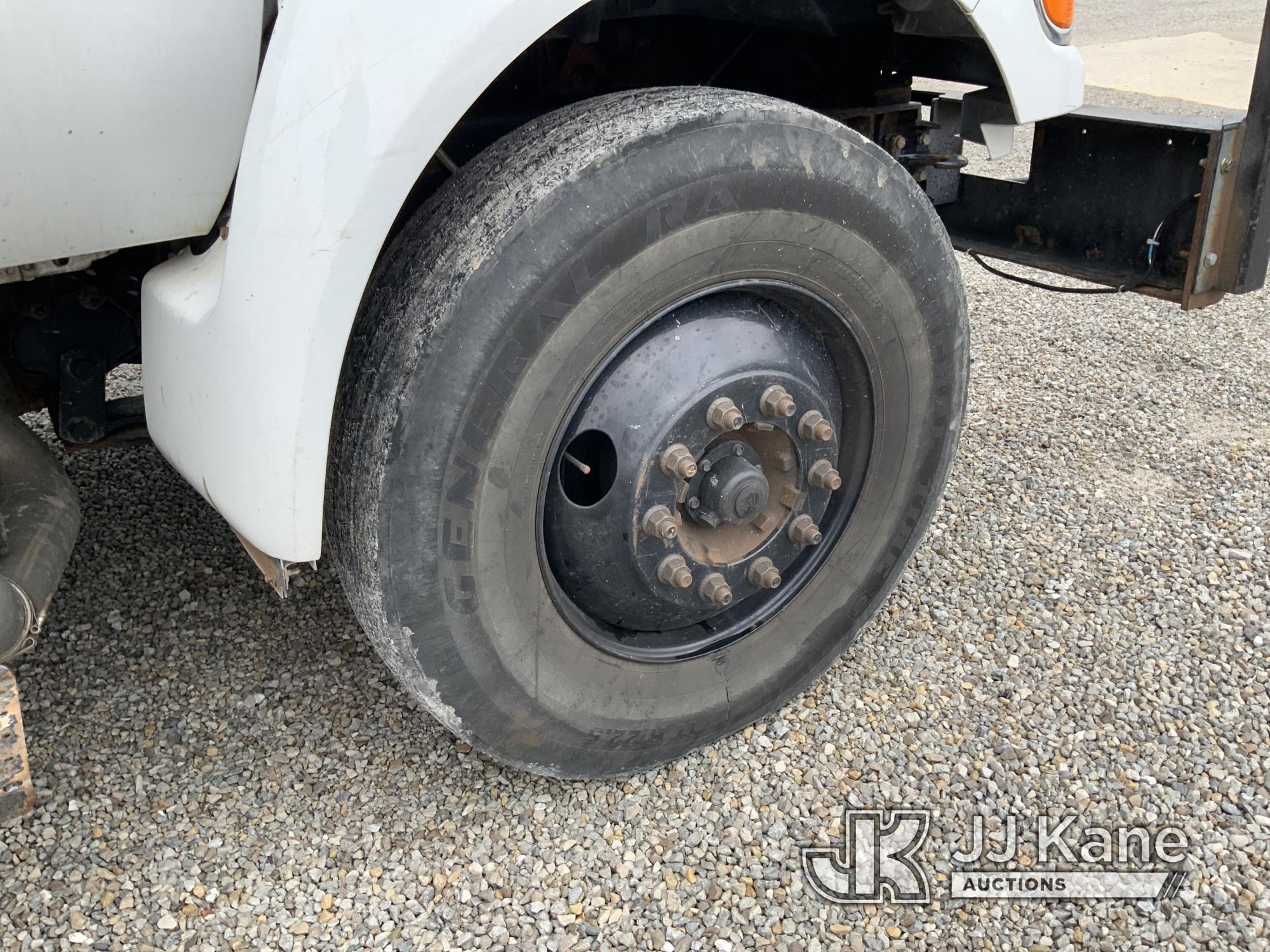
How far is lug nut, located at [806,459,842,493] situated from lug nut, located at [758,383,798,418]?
148mm

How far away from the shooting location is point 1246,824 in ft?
6.55

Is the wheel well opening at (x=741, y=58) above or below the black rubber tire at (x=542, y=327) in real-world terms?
above

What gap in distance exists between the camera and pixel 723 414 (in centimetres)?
181

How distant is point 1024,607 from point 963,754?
602 millimetres

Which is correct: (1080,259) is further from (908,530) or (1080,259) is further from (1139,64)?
(1139,64)

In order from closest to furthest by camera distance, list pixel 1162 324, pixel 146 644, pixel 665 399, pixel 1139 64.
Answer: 1. pixel 665 399
2. pixel 146 644
3. pixel 1162 324
4. pixel 1139 64

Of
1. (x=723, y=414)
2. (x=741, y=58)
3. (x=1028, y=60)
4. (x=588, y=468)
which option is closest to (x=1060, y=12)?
(x=1028, y=60)

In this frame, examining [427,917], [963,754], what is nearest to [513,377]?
[427,917]

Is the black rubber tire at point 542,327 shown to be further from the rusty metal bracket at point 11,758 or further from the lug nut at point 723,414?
the rusty metal bracket at point 11,758

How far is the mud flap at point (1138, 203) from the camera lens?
2.36 m

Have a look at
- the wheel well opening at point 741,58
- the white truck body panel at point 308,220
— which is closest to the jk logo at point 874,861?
the white truck body panel at point 308,220

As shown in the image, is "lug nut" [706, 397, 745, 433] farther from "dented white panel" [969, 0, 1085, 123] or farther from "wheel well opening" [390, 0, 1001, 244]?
"dented white panel" [969, 0, 1085, 123]

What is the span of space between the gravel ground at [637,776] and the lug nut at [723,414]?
735mm

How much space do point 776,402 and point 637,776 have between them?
80cm
